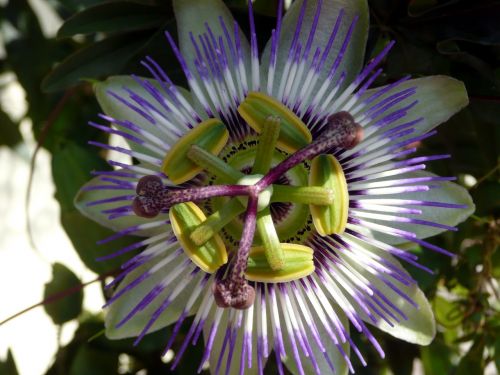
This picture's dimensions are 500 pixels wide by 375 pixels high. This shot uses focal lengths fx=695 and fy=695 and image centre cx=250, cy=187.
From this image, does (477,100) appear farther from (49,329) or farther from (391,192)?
(49,329)

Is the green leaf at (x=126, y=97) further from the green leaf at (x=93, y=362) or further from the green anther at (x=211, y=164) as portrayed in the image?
the green leaf at (x=93, y=362)

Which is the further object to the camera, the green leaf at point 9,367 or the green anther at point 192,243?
the green leaf at point 9,367

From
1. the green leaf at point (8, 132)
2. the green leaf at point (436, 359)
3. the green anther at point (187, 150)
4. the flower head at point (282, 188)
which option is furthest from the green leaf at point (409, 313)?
the green leaf at point (8, 132)

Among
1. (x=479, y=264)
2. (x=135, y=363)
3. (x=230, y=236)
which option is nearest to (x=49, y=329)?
(x=135, y=363)

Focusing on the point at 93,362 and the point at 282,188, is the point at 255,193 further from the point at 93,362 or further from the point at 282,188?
the point at 93,362

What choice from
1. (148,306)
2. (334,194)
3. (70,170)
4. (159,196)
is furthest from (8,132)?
(334,194)
